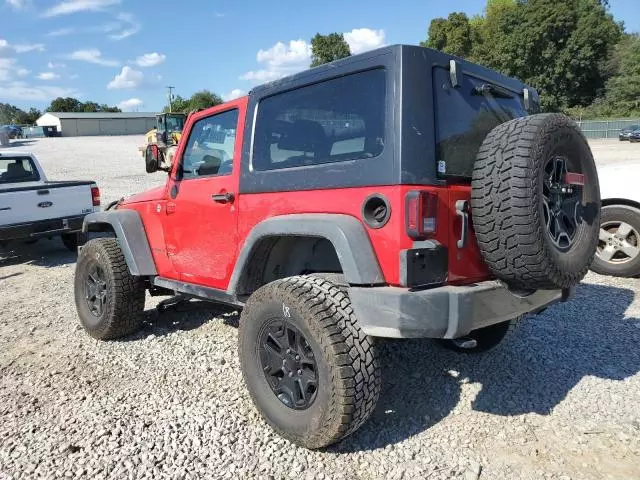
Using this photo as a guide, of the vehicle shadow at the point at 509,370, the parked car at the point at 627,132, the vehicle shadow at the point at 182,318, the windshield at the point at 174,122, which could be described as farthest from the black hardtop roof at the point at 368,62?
the parked car at the point at 627,132

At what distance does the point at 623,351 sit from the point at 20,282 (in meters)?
6.97

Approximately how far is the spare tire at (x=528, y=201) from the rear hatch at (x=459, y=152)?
0.27 feet

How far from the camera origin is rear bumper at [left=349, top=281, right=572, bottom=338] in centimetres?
238

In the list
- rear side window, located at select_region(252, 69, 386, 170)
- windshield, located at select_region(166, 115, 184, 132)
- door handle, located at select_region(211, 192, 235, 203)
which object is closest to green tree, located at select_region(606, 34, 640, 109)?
windshield, located at select_region(166, 115, 184, 132)

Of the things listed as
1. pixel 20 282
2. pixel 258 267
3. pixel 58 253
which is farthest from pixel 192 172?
pixel 58 253

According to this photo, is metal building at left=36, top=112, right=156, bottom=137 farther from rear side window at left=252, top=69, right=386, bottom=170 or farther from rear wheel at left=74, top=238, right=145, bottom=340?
rear side window at left=252, top=69, right=386, bottom=170

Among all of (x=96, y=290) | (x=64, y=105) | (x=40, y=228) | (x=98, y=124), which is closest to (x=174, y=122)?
(x=40, y=228)

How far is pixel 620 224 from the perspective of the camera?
570cm

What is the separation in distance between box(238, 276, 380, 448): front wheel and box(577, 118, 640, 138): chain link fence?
43.1 m

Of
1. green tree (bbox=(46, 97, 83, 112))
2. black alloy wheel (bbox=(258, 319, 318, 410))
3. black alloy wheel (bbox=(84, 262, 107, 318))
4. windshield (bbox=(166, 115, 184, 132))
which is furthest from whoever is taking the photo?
green tree (bbox=(46, 97, 83, 112))

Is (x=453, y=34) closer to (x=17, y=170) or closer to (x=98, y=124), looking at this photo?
(x=98, y=124)

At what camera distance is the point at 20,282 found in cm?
681

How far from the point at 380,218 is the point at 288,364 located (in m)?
0.98

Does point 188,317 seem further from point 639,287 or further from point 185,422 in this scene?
point 639,287
